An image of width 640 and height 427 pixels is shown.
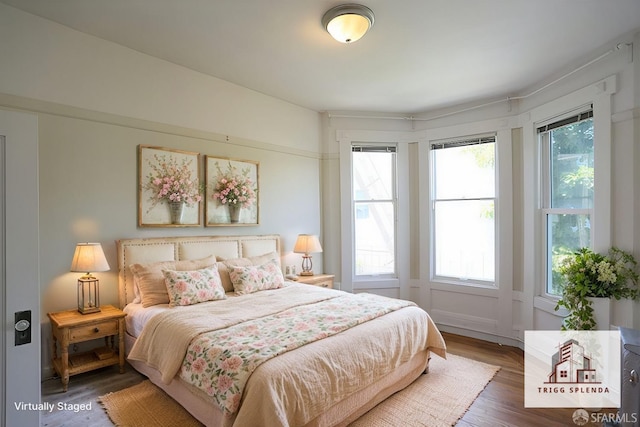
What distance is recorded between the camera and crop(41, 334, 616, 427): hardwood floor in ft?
7.55

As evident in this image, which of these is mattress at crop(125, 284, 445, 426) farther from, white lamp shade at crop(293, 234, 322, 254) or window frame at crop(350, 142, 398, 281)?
window frame at crop(350, 142, 398, 281)

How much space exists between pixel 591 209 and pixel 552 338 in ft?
4.45

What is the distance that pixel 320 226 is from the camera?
4824mm

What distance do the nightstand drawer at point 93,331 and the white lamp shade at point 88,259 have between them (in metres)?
0.45

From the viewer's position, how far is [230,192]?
149 inches

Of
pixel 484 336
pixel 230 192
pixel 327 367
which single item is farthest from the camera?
pixel 484 336

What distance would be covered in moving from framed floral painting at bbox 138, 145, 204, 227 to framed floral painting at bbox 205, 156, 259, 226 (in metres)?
0.13

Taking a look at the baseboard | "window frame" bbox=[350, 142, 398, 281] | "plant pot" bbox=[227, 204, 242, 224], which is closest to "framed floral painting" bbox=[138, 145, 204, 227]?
"plant pot" bbox=[227, 204, 242, 224]

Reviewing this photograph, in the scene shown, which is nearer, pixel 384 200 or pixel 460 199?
pixel 460 199

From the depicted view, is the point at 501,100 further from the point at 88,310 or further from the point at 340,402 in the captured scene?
the point at 88,310

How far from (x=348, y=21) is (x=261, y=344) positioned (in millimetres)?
2323

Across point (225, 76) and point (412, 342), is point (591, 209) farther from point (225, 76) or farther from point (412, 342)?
point (225, 76)

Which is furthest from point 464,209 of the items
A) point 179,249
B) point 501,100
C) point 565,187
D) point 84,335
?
point 84,335

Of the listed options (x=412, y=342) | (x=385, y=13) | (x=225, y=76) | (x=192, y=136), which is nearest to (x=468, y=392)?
(x=412, y=342)
